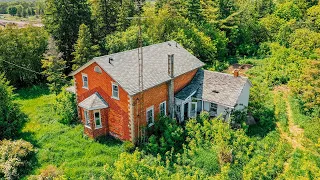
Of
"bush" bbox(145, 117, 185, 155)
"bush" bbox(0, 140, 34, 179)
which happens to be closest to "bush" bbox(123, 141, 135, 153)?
"bush" bbox(145, 117, 185, 155)

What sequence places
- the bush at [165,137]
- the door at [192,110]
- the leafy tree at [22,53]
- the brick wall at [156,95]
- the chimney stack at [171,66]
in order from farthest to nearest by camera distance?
1. the leafy tree at [22,53]
2. the door at [192,110]
3. the chimney stack at [171,66]
4. the brick wall at [156,95]
5. the bush at [165,137]

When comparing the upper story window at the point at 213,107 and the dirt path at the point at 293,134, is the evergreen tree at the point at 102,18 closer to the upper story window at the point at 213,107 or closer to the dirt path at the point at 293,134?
the upper story window at the point at 213,107

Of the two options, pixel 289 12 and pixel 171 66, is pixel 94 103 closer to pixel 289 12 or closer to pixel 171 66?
pixel 171 66

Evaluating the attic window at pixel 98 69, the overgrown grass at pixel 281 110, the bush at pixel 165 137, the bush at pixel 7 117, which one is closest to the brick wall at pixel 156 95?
the bush at pixel 165 137

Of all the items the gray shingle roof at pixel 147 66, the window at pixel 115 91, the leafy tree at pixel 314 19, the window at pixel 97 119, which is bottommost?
the window at pixel 97 119

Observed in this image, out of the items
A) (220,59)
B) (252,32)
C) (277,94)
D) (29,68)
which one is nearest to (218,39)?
(220,59)

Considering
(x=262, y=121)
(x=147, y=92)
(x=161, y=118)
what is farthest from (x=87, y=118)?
(x=262, y=121)
